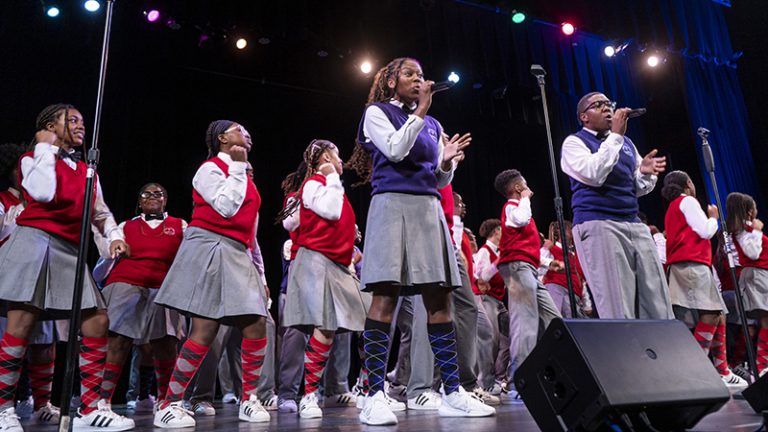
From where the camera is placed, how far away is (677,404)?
1.56m

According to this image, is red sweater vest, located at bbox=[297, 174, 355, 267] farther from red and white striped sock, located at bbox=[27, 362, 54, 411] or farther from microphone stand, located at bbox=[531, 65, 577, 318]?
red and white striped sock, located at bbox=[27, 362, 54, 411]

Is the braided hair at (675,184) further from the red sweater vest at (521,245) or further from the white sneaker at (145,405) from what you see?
the white sneaker at (145,405)

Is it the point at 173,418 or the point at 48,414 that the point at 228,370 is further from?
the point at 173,418

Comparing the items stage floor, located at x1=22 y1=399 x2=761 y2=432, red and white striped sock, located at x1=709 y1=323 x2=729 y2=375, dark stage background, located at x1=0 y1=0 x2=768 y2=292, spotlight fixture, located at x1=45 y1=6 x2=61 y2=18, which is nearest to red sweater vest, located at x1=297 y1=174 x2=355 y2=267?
stage floor, located at x1=22 y1=399 x2=761 y2=432

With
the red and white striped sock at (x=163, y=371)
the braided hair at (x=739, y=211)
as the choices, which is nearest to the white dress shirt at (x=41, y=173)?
the red and white striped sock at (x=163, y=371)

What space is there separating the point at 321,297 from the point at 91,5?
4.37m

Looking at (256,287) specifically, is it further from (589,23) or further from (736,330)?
(589,23)

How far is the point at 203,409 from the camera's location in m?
3.68

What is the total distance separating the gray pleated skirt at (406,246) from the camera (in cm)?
247

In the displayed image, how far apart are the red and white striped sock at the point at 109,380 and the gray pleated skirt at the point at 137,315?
22 cm

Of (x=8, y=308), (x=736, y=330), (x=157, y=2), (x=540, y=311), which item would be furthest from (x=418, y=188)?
(x=736, y=330)

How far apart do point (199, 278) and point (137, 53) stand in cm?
443

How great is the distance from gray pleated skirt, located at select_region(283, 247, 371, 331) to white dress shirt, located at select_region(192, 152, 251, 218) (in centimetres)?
73

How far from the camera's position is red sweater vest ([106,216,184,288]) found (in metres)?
3.88
